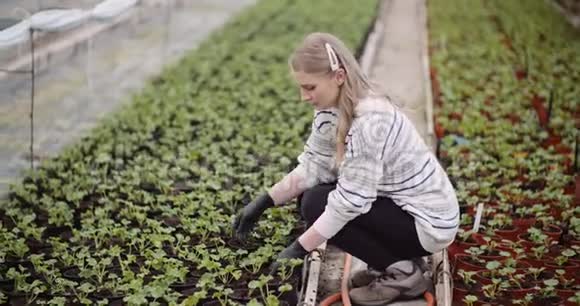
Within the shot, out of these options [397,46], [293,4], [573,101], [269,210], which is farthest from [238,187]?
[293,4]

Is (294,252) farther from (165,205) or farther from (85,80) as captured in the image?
(85,80)

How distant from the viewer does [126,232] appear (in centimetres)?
426

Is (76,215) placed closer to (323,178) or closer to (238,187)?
(238,187)

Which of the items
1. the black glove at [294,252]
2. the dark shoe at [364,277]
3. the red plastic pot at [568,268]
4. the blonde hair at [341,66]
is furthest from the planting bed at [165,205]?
the red plastic pot at [568,268]

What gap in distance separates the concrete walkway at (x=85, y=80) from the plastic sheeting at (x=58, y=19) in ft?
0.38

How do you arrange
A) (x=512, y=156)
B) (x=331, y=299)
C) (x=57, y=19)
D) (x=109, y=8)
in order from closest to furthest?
(x=331, y=299)
(x=512, y=156)
(x=57, y=19)
(x=109, y=8)

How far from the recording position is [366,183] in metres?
3.45

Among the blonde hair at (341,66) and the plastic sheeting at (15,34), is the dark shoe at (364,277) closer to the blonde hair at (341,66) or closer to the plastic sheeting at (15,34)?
the blonde hair at (341,66)

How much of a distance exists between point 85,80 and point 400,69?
3.78 m

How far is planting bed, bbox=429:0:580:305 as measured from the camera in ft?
13.2

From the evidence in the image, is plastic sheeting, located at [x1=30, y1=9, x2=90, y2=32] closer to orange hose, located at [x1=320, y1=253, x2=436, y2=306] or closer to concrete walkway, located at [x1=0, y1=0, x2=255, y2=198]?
concrete walkway, located at [x1=0, y1=0, x2=255, y2=198]

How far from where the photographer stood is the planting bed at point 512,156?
4035 millimetres

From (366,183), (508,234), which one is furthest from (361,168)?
(508,234)

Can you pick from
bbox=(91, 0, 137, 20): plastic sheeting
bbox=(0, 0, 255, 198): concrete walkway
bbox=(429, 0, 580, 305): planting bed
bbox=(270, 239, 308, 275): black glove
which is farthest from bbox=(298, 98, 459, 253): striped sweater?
bbox=(91, 0, 137, 20): plastic sheeting
